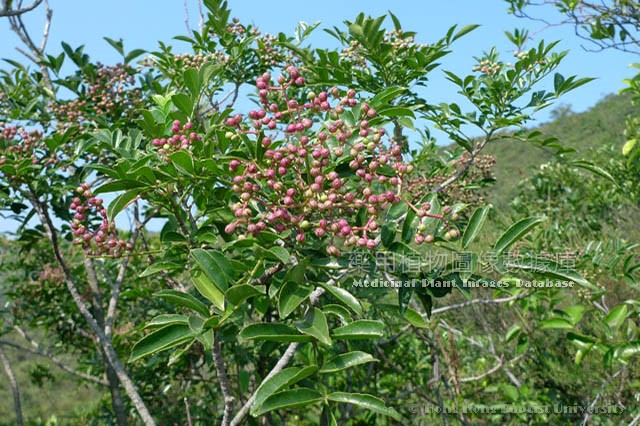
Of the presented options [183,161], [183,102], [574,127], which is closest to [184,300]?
[183,161]

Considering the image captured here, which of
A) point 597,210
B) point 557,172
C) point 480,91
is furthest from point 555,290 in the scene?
point 557,172

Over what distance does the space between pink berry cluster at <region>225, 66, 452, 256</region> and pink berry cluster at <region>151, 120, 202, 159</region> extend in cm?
11

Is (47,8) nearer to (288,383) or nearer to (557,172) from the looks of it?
(288,383)

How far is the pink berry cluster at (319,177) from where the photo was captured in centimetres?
115

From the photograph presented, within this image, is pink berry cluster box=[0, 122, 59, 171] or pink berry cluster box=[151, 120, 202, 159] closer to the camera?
pink berry cluster box=[151, 120, 202, 159]

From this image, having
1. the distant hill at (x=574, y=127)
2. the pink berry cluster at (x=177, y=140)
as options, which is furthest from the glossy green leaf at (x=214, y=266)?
the distant hill at (x=574, y=127)

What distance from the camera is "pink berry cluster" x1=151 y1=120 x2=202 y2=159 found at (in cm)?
127

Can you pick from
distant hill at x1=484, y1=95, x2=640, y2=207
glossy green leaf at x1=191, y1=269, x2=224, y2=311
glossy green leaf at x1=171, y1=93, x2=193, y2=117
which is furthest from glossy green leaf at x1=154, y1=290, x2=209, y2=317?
distant hill at x1=484, y1=95, x2=640, y2=207

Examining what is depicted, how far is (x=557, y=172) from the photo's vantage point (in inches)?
238

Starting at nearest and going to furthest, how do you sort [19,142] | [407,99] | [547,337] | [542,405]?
[407,99] < [19,142] < [542,405] < [547,337]

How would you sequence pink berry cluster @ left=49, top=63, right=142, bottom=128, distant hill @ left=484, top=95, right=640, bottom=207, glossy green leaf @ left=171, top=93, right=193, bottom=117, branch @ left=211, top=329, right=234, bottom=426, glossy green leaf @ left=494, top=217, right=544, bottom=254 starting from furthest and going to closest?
distant hill @ left=484, top=95, right=640, bottom=207, pink berry cluster @ left=49, top=63, right=142, bottom=128, branch @ left=211, top=329, right=234, bottom=426, glossy green leaf @ left=171, top=93, right=193, bottom=117, glossy green leaf @ left=494, top=217, right=544, bottom=254

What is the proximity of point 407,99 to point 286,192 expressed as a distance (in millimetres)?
935

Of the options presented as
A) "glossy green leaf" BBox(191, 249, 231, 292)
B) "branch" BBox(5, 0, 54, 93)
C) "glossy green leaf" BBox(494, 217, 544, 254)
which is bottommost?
"glossy green leaf" BBox(494, 217, 544, 254)

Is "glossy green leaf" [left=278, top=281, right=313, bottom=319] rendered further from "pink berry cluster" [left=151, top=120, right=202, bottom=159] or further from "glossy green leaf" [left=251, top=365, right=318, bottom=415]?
"pink berry cluster" [left=151, top=120, right=202, bottom=159]
